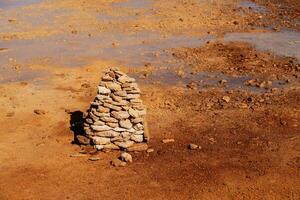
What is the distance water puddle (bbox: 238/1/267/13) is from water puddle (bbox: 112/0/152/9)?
22.6ft

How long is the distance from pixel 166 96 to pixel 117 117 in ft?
13.7

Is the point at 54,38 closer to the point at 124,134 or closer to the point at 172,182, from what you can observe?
the point at 124,134

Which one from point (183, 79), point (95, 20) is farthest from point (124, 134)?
point (95, 20)

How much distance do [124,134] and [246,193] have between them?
4.27 metres

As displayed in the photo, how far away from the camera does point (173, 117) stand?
15.4 m

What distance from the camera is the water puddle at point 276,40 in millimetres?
21581

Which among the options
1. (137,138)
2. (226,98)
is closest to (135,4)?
(226,98)

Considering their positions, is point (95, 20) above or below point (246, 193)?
above

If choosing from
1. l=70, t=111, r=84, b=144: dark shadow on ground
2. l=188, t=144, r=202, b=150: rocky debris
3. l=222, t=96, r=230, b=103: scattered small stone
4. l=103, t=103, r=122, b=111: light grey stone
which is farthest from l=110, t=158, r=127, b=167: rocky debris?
l=222, t=96, r=230, b=103: scattered small stone

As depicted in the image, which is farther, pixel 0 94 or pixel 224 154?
pixel 0 94

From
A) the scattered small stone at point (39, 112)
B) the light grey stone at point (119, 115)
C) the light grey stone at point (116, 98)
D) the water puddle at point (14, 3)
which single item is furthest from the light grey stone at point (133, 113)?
the water puddle at point (14, 3)

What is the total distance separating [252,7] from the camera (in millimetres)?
30859

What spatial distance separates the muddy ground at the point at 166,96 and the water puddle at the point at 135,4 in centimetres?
69

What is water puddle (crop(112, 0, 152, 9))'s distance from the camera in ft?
105
